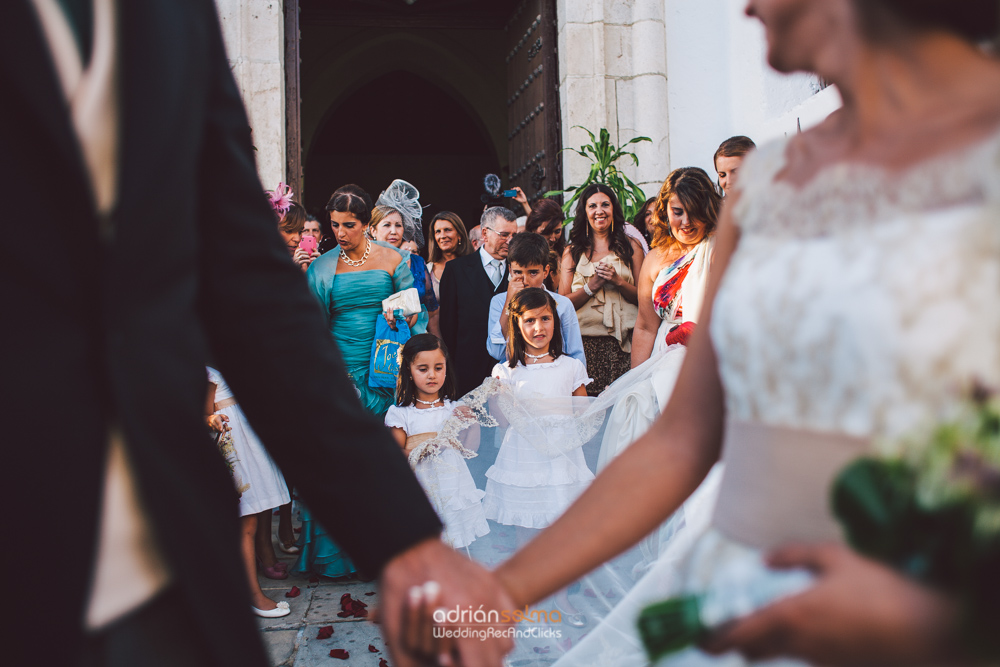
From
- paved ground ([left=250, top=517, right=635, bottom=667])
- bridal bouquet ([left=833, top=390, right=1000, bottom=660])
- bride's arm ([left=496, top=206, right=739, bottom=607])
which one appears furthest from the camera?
paved ground ([left=250, top=517, right=635, bottom=667])

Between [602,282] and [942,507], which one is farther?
[602,282]

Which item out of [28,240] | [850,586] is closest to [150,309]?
[28,240]

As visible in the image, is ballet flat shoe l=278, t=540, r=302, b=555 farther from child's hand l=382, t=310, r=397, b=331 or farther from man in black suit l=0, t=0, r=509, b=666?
man in black suit l=0, t=0, r=509, b=666

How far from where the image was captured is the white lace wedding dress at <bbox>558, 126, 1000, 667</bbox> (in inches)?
36.0

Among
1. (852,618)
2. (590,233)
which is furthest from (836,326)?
(590,233)

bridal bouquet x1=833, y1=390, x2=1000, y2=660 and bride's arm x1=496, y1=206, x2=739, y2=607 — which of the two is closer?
bridal bouquet x1=833, y1=390, x2=1000, y2=660

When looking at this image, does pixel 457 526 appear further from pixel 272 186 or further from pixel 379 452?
pixel 272 186

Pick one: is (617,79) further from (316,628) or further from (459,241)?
(316,628)

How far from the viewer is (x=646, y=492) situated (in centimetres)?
130

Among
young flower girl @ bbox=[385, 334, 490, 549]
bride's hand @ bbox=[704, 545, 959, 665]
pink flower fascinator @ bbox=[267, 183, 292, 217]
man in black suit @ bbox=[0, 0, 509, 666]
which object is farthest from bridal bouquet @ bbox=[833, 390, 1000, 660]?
pink flower fascinator @ bbox=[267, 183, 292, 217]

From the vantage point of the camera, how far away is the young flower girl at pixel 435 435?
371 centimetres

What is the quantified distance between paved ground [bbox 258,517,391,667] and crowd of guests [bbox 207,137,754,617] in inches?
3.7

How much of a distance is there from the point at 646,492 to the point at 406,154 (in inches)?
742

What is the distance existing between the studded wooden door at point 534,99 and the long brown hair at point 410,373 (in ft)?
12.2
